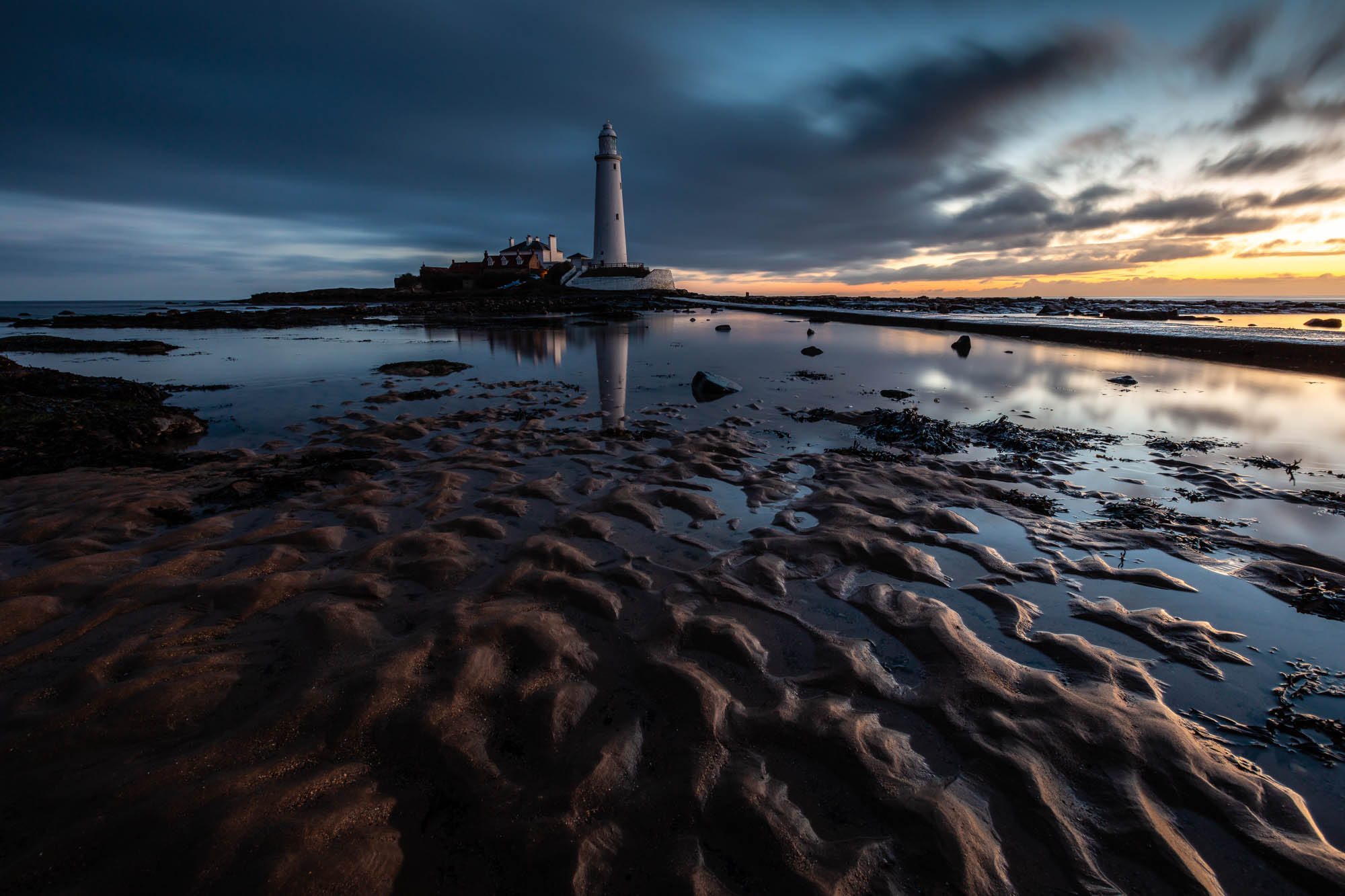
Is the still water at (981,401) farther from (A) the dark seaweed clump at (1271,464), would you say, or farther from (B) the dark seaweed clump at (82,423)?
(B) the dark seaweed clump at (82,423)

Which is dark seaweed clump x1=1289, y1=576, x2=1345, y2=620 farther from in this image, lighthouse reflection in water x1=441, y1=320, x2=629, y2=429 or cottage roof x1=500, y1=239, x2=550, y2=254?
cottage roof x1=500, y1=239, x2=550, y2=254

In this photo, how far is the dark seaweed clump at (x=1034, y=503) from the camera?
5191 millimetres

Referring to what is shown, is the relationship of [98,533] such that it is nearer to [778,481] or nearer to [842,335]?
[778,481]

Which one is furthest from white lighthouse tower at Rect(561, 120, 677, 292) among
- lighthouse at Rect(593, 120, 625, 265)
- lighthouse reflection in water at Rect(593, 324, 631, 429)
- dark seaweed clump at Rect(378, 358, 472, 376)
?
Answer: dark seaweed clump at Rect(378, 358, 472, 376)

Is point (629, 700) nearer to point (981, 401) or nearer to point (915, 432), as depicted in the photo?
point (915, 432)

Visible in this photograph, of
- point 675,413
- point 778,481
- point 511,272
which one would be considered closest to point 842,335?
point 675,413

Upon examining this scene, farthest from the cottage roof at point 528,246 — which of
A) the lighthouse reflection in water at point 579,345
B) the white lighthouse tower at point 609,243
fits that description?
the lighthouse reflection in water at point 579,345

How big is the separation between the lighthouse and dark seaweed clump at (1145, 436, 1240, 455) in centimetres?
6689

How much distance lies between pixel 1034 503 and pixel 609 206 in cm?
6875

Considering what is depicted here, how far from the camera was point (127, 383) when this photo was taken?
9.91 metres

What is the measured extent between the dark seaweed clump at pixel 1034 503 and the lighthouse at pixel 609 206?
6812 cm

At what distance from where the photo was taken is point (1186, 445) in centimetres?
721

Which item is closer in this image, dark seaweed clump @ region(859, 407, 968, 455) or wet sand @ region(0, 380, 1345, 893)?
wet sand @ region(0, 380, 1345, 893)

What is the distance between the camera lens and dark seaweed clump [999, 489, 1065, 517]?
519 centimetres
